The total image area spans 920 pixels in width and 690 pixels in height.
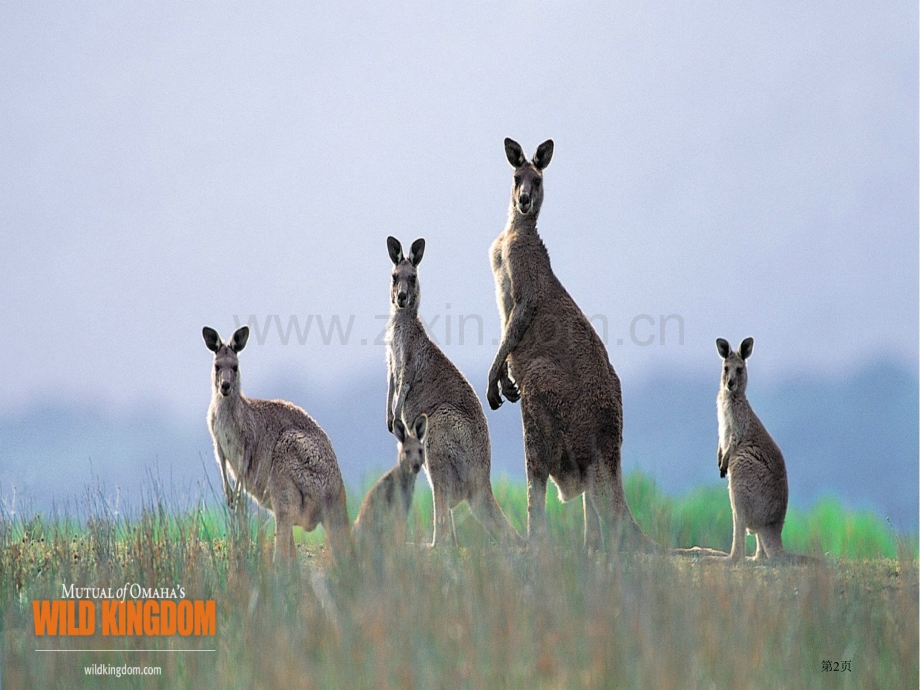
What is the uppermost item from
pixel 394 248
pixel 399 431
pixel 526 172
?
pixel 526 172

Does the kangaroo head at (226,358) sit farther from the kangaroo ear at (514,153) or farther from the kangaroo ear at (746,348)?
the kangaroo ear at (746,348)

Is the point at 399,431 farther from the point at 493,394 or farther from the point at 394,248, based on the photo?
the point at 394,248

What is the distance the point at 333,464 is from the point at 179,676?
8.86ft

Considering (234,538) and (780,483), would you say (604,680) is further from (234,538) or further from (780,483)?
(780,483)

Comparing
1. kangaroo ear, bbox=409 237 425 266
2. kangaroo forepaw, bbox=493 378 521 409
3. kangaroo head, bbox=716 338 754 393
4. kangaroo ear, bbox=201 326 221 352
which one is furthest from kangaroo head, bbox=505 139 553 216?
kangaroo ear, bbox=201 326 221 352

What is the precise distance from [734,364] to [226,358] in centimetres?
454

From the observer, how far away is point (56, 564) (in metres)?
7.80

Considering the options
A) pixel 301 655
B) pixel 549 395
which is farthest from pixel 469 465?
pixel 301 655

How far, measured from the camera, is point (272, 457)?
8.61 m

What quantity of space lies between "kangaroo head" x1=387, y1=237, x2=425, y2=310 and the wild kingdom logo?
131 inches

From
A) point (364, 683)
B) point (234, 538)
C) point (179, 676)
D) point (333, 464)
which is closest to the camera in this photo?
point (364, 683)

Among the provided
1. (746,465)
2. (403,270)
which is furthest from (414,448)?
(746,465)

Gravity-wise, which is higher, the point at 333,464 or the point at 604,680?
the point at 333,464

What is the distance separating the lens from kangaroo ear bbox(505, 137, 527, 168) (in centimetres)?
940
